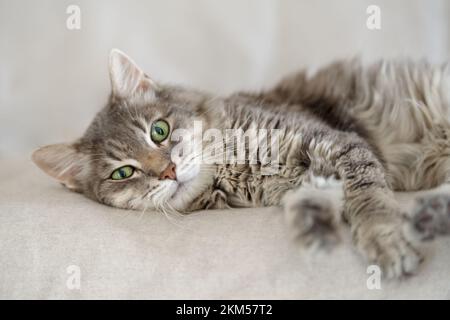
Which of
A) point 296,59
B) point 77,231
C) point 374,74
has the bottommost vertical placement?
point 77,231

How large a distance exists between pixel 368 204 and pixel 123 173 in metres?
1.08

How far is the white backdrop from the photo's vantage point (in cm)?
317

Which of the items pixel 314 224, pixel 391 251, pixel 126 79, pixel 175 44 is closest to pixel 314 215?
pixel 314 224

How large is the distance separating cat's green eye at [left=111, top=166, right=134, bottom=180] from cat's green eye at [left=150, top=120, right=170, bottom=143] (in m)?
0.17

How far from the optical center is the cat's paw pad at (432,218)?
4.90ft

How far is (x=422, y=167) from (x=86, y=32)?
88.6 inches

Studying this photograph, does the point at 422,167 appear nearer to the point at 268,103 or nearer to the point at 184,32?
the point at 268,103

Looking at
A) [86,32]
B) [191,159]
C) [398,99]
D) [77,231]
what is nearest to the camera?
[77,231]

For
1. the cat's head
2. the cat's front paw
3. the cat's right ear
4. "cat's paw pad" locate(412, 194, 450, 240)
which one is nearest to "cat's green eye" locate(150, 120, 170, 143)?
the cat's head

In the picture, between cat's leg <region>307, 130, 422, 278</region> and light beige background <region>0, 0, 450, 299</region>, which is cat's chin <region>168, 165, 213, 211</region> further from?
light beige background <region>0, 0, 450, 299</region>
